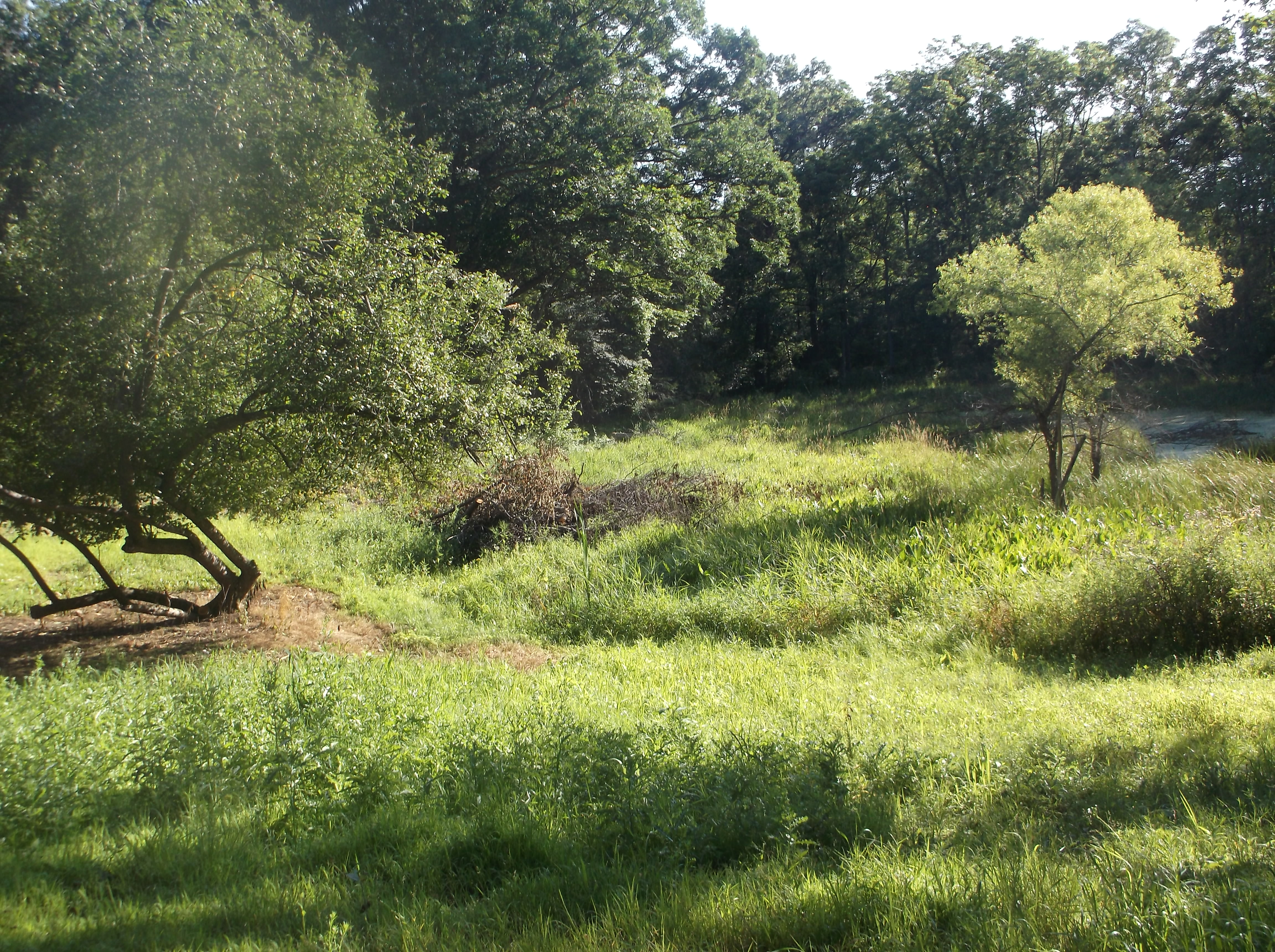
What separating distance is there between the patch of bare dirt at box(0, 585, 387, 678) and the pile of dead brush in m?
3.22

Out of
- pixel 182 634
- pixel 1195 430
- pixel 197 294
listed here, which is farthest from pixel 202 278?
pixel 1195 430

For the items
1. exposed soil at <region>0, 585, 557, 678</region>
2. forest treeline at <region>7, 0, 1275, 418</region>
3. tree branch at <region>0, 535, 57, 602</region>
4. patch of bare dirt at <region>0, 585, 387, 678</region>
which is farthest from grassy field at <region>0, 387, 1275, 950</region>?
forest treeline at <region>7, 0, 1275, 418</region>

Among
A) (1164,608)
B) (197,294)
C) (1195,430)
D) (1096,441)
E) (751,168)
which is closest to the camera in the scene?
(1164,608)

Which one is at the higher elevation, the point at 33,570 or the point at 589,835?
the point at 33,570

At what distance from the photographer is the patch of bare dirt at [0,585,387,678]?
901 centimetres

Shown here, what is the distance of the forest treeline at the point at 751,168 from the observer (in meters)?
20.5

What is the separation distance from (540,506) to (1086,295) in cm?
897

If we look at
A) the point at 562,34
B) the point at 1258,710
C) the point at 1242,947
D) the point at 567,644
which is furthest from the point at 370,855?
the point at 562,34

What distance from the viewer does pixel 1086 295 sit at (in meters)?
12.3

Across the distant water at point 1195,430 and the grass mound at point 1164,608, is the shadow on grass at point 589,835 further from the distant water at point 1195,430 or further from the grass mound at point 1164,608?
the distant water at point 1195,430

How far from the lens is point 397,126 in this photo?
34.8 feet

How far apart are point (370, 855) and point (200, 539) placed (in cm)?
824

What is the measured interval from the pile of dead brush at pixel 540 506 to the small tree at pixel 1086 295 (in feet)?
16.8

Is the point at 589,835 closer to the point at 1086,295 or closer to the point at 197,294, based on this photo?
the point at 197,294
